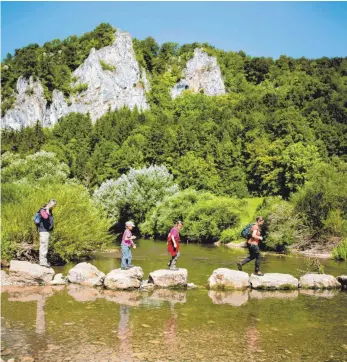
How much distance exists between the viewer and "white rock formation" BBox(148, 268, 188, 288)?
1719cm

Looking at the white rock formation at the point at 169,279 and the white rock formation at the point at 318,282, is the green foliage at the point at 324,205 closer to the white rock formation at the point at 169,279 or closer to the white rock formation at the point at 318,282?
the white rock formation at the point at 318,282

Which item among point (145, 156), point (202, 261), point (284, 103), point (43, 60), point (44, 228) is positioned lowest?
point (202, 261)

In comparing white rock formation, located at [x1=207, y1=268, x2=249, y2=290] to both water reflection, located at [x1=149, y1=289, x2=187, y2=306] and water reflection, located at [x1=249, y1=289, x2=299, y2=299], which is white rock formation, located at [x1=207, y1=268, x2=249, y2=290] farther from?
water reflection, located at [x1=149, y1=289, x2=187, y2=306]

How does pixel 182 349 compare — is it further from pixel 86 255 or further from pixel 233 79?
pixel 233 79

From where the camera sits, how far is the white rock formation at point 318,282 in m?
Result: 17.8

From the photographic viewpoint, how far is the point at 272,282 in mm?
17438

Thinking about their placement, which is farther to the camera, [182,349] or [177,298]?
[177,298]

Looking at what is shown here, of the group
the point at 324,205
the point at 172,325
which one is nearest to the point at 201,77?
the point at 324,205

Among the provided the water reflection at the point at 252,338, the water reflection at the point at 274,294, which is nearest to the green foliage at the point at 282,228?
the water reflection at the point at 274,294

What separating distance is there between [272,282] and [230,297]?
2.63 metres

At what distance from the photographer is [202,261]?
28.6 meters

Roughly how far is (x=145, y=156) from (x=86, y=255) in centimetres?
6615

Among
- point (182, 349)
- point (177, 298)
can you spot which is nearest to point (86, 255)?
point (177, 298)

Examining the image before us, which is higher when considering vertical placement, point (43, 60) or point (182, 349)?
point (43, 60)
